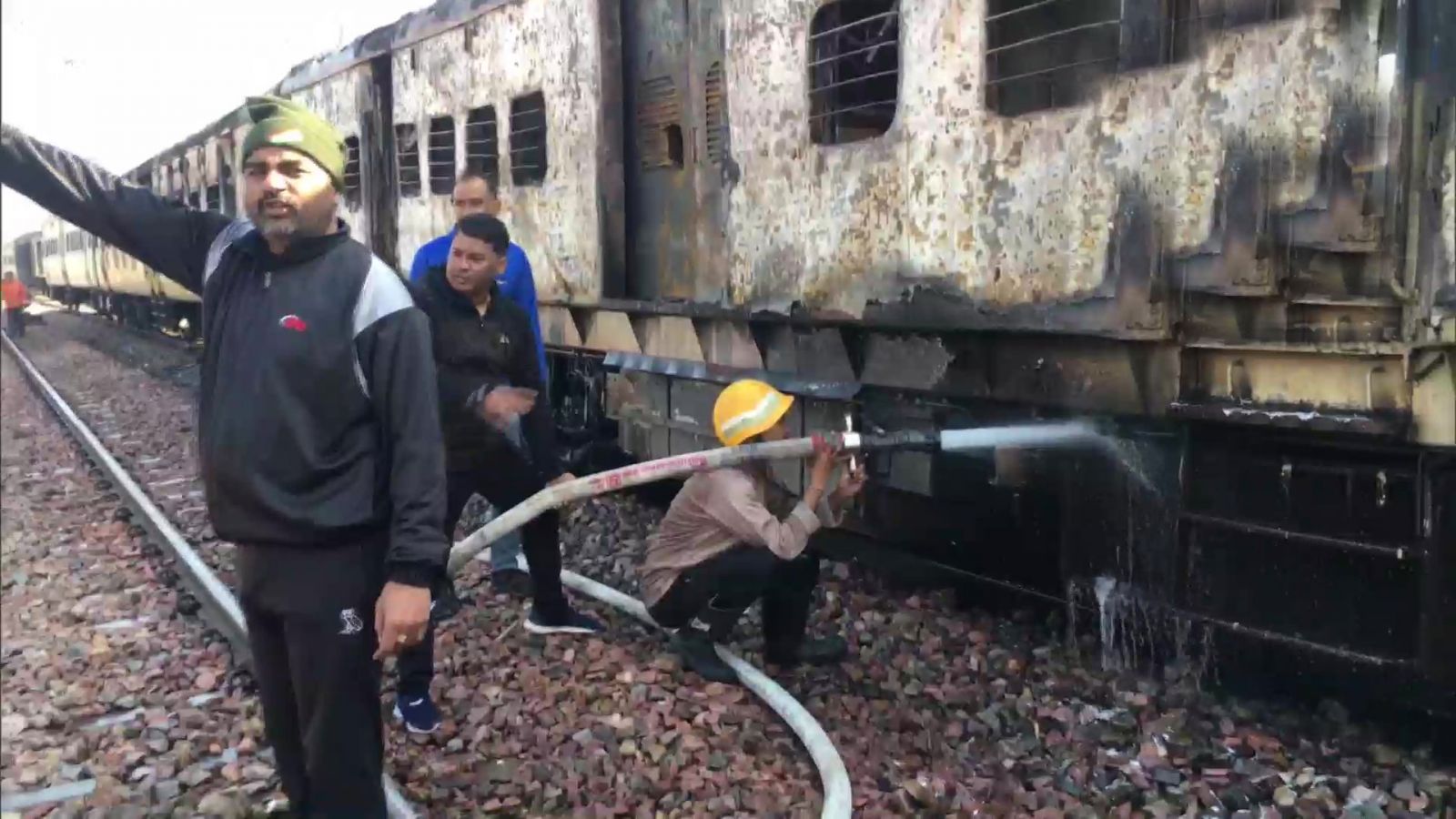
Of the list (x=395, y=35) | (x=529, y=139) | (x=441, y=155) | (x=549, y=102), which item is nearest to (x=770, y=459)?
(x=549, y=102)

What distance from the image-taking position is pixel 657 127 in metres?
7.39

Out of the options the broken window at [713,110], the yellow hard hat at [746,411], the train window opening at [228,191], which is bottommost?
the yellow hard hat at [746,411]

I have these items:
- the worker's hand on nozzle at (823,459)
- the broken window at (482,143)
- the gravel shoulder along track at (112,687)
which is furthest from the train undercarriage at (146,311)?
the worker's hand on nozzle at (823,459)

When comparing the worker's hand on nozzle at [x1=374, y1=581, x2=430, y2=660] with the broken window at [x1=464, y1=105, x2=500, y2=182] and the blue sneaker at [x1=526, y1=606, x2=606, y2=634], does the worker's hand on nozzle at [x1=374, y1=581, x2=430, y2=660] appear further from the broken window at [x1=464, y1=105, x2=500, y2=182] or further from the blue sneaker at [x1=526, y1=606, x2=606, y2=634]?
the broken window at [x1=464, y1=105, x2=500, y2=182]

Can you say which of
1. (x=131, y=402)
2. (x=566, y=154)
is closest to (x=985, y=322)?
(x=566, y=154)

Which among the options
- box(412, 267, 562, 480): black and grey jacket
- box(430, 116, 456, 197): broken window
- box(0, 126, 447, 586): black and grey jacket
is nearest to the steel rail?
box(0, 126, 447, 586): black and grey jacket

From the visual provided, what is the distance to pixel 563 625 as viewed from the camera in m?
5.03

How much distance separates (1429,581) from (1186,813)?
950 millimetres

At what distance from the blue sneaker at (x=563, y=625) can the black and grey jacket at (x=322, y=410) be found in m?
2.33

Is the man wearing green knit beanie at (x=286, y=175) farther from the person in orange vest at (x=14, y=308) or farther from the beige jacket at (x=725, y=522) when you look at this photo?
the person in orange vest at (x=14, y=308)

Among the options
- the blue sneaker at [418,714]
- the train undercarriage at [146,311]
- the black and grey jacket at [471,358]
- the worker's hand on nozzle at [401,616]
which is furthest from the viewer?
the train undercarriage at [146,311]

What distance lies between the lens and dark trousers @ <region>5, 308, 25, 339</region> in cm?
2536

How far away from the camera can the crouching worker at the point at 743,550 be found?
4.21 meters

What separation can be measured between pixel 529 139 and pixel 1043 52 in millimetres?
4520
